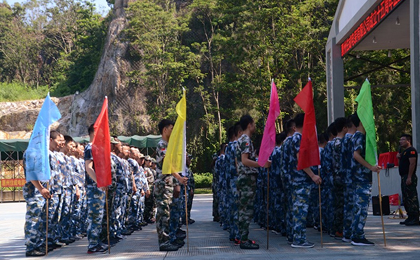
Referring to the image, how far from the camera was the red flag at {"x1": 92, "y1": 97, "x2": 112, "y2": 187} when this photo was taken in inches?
327

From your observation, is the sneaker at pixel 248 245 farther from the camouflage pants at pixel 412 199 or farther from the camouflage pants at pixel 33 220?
the camouflage pants at pixel 412 199

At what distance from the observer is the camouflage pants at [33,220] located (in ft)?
27.7

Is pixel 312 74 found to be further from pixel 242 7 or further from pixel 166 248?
pixel 166 248

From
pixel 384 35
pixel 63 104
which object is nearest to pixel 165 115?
pixel 63 104

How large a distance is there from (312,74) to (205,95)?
923 cm

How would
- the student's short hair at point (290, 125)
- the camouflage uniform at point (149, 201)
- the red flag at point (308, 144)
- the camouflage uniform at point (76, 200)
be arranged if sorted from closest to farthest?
the red flag at point (308, 144)
the student's short hair at point (290, 125)
the camouflage uniform at point (76, 200)
the camouflage uniform at point (149, 201)

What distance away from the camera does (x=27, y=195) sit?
8531 millimetres

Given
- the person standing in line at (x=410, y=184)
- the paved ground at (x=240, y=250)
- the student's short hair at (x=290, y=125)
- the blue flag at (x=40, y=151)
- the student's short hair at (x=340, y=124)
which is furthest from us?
the person standing in line at (x=410, y=184)

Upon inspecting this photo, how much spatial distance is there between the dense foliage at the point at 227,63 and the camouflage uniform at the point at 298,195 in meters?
13.0

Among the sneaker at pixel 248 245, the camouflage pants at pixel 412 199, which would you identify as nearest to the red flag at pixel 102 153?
the sneaker at pixel 248 245


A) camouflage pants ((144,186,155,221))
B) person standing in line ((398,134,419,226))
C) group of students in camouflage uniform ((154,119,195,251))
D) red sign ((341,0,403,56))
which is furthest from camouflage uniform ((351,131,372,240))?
camouflage pants ((144,186,155,221))

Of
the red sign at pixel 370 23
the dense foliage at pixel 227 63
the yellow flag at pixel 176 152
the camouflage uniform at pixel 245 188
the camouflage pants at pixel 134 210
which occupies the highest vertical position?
the dense foliage at pixel 227 63

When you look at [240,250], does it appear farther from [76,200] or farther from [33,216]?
[76,200]

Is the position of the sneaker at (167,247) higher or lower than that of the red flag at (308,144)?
lower
